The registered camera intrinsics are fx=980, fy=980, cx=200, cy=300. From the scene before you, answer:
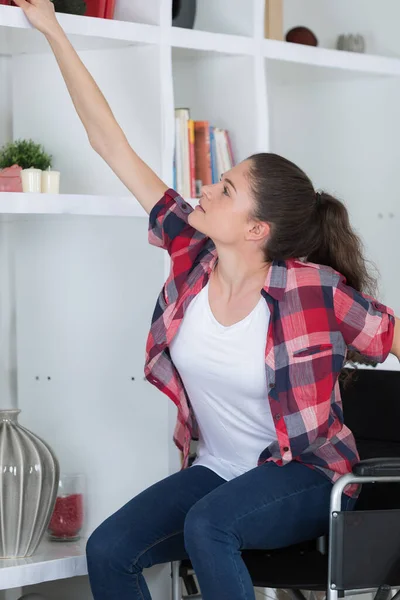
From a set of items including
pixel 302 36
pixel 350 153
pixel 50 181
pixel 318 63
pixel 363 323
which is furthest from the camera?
pixel 350 153

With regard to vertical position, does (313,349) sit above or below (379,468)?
above

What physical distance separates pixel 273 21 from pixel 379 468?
164cm

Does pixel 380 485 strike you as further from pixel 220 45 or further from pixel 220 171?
pixel 220 45

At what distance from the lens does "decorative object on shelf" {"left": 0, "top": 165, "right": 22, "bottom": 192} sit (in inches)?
97.3

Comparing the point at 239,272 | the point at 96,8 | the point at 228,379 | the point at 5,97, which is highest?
the point at 96,8

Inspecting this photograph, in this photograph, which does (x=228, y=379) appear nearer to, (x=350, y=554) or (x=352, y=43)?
(x=350, y=554)

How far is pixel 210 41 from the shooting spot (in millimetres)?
2699

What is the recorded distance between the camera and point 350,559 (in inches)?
76.8

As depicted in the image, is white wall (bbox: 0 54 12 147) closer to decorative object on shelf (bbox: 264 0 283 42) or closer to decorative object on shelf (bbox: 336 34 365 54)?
decorative object on shelf (bbox: 264 0 283 42)

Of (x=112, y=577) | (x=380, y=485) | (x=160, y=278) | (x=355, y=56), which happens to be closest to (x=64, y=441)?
(x=160, y=278)

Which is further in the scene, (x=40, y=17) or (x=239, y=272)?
(x=40, y=17)

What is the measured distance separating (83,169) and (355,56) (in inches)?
38.3

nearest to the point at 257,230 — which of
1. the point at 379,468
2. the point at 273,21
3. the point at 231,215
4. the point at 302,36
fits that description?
the point at 231,215

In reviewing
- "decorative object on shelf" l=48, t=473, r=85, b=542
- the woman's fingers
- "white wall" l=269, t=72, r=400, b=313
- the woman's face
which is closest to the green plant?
the woman's fingers
